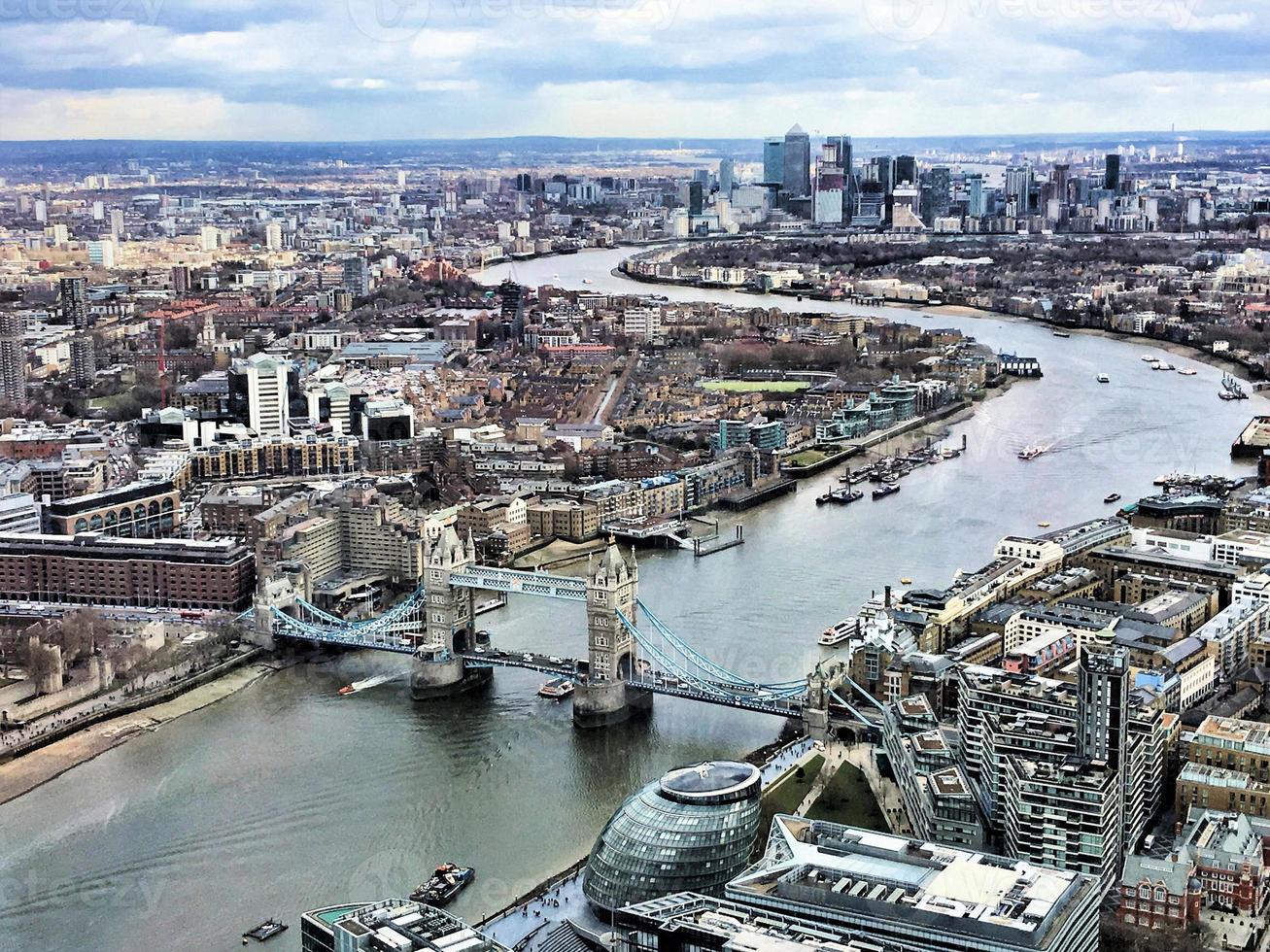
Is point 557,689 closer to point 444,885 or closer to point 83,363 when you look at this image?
point 444,885

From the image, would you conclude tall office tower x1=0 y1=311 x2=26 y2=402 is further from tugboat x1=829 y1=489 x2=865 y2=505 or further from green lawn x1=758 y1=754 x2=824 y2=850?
green lawn x1=758 y1=754 x2=824 y2=850

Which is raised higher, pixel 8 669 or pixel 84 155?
pixel 84 155

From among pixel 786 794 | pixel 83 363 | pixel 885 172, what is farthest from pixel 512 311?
pixel 885 172

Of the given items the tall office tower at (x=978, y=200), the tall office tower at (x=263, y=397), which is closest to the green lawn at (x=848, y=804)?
the tall office tower at (x=263, y=397)

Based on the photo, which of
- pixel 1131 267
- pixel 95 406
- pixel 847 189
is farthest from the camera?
pixel 847 189

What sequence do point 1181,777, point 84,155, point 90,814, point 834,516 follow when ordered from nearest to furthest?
point 1181,777
point 90,814
point 834,516
point 84,155

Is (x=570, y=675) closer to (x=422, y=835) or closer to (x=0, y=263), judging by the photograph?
(x=422, y=835)

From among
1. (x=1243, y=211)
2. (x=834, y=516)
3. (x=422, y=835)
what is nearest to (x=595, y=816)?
(x=422, y=835)

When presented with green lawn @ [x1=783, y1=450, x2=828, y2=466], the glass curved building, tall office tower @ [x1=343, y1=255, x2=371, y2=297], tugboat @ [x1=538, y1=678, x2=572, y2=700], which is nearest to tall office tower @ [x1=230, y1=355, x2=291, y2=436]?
green lawn @ [x1=783, y1=450, x2=828, y2=466]
